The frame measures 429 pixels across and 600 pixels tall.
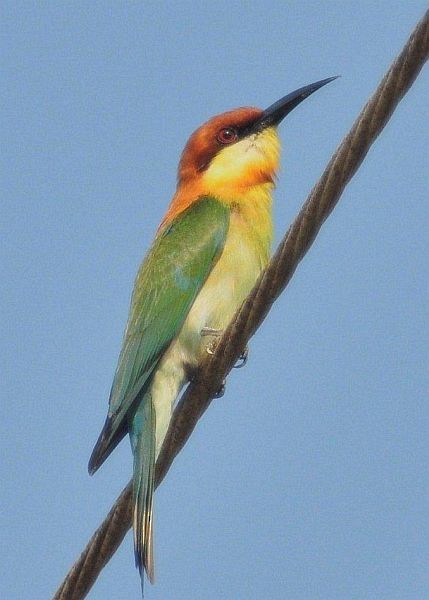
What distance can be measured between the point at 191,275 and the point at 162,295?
0.14m

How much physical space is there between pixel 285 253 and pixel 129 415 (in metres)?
1.25

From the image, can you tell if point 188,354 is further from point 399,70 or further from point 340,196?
point 399,70

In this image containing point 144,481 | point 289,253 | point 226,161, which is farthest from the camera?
point 226,161

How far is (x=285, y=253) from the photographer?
3.21 metres

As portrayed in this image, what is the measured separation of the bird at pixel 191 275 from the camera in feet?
13.5

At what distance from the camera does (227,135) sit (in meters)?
5.34

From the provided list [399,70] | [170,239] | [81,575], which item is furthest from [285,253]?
[170,239]

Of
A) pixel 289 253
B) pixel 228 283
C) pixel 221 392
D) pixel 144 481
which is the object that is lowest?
pixel 144 481

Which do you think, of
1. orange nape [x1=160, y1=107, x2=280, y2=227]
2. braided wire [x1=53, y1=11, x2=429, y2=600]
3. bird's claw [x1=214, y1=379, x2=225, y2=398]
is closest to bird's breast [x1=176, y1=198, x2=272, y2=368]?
bird's claw [x1=214, y1=379, x2=225, y2=398]

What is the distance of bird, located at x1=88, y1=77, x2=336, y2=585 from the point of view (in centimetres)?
412

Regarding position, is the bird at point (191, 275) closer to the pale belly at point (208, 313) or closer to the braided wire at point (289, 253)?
the pale belly at point (208, 313)

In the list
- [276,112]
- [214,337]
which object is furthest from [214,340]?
[276,112]

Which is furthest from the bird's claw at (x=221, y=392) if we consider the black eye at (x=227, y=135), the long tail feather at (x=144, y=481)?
the black eye at (x=227, y=135)

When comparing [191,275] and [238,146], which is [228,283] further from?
[238,146]
